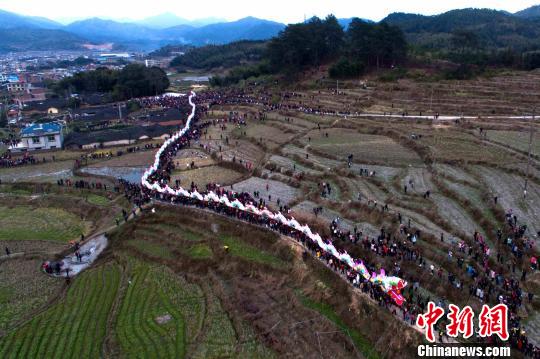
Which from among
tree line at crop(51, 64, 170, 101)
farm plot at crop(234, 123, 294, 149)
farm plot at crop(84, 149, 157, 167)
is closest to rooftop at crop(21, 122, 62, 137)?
farm plot at crop(84, 149, 157, 167)

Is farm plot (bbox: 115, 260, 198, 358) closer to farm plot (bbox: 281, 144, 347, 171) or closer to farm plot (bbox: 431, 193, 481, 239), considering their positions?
farm plot (bbox: 431, 193, 481, 239)

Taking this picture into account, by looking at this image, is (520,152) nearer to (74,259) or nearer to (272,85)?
(74,259)

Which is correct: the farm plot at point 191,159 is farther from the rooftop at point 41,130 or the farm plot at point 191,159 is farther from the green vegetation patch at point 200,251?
the rooftop at point 41,130

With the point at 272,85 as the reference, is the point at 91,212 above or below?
below

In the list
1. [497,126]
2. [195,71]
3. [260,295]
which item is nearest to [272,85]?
[497,126]

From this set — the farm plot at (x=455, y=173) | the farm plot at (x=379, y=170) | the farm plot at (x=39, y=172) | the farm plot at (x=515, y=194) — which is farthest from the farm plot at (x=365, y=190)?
the farm plot at (x=39, y=172)

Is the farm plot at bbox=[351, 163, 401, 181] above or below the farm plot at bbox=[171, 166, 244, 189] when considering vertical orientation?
above

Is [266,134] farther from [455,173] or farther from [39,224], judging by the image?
[39,224]
